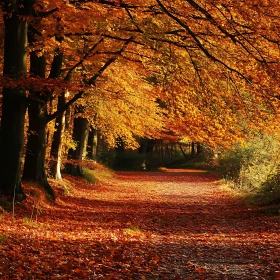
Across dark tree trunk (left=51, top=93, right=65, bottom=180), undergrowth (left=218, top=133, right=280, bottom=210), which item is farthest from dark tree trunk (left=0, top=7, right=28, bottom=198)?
undergrowth (left=218, top=133, right=280, bottom=210)

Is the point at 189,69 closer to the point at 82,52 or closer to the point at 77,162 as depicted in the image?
the point at 82,52

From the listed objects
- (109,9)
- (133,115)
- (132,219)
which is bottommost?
(132,219)

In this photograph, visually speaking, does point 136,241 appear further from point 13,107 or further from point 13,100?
point 13,100

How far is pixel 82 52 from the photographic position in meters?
15.0

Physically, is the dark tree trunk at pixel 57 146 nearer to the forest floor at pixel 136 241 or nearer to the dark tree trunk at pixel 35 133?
the forest floor at pixel 136 241

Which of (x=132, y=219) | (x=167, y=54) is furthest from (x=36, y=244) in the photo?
(x=167, y=54)

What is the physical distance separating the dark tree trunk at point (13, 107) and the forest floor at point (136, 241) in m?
0.93

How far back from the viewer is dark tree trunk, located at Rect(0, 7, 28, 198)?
12062mm

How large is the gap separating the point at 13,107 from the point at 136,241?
513 centimetres

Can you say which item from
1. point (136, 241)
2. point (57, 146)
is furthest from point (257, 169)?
point (136, 241)

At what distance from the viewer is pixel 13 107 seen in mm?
12422

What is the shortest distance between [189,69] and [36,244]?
7097 millimetres

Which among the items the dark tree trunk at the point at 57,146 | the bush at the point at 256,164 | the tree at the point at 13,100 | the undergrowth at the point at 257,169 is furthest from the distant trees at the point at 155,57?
the dark tree trunk at the point at 57,146

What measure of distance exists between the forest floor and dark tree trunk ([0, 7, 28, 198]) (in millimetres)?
932
